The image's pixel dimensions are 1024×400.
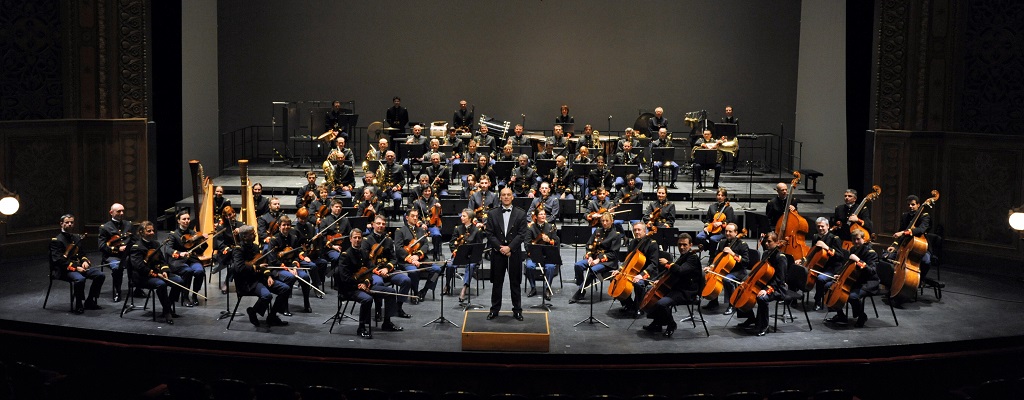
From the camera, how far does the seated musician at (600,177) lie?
635 inches

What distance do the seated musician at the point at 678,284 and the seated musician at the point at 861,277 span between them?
1.66 metres

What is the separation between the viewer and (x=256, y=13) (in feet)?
70.4

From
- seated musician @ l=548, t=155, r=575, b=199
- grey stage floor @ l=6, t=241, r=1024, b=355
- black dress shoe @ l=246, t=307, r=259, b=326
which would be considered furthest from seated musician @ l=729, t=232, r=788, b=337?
black dress shoe @ l=246, t=307, r=259, b=326

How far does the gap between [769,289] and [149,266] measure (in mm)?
6805

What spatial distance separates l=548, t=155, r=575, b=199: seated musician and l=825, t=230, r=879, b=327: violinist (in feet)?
17.7

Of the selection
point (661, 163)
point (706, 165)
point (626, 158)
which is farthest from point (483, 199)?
point (706, 165)

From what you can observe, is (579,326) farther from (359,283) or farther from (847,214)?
(847,214)

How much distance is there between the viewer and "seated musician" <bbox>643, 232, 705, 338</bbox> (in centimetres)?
1095

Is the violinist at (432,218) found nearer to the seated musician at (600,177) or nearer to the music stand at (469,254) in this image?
the music stand at (469,254)

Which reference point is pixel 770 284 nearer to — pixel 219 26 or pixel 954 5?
pixel 954 5

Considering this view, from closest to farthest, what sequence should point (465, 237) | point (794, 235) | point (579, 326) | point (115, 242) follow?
point (579, 326) → point (115, 242) → point (465, 237) → point (794, 235)

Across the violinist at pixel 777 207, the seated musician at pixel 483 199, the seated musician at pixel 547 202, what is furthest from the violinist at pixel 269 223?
the violinist at pixel 777 207

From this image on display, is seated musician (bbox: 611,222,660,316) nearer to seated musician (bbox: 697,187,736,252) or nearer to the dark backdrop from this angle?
seated musician (bbox: 697,187,736,252)

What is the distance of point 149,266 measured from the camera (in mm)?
11445
